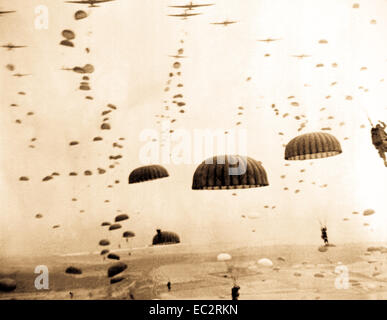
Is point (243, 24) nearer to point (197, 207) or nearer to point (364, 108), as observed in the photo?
point (364, 108)

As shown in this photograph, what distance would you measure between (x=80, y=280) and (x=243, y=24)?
3498 millimetres

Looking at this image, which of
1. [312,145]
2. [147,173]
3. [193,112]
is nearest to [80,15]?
[193,112]

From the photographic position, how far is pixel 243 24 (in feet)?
16.4

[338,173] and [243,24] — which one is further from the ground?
[243,24]

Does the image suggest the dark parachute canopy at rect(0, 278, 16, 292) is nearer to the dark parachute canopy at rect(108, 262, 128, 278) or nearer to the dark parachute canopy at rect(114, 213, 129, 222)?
the dark parachute canopy at rect(108, 262, 128, 278)

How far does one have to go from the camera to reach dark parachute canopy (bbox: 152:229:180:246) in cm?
472

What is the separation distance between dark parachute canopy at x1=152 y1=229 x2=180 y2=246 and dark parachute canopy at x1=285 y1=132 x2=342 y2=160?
5.11 ft

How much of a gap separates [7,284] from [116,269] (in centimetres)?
123

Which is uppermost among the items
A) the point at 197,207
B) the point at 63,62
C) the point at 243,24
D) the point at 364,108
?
the point at 243,24

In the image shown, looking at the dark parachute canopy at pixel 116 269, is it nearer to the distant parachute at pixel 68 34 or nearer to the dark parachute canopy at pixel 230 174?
the dark parachute canopy at pixel 230 174

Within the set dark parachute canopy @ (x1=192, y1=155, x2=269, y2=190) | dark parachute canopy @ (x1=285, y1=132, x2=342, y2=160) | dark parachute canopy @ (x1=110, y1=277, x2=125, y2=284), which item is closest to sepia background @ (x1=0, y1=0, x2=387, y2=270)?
dark parachute canopy @ (x1=285, y1=132, x2=342, y2=160)

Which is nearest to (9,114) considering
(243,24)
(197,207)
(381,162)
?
(197,207)

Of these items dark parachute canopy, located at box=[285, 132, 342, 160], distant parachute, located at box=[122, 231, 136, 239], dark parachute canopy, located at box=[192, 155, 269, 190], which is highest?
dark parachute canopy, located at box=[285, 132, 342, 160]

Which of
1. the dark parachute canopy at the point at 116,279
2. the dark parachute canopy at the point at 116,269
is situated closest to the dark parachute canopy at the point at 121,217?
the dark parachute canopy at the point at 116,269
